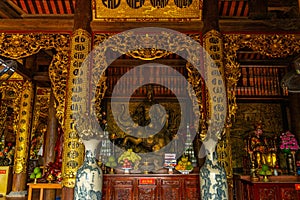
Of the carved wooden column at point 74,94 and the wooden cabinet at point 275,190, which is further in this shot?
the wooden cabinet at point 275,190

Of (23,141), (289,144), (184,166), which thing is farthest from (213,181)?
(23,141)

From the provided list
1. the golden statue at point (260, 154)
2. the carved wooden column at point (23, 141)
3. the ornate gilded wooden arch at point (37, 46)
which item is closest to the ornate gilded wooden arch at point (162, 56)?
the ornate gilded wooden arch at point (37, 46)

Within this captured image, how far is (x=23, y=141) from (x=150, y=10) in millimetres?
3915

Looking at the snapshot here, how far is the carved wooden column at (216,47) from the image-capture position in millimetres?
3107

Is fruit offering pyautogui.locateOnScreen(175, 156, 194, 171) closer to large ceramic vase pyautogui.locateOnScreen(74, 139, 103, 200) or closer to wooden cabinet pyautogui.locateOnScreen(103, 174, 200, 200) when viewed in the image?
wooden cabinet pyautogui.locateOnScreen(103, 174, 200, 200)

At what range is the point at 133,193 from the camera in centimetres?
329

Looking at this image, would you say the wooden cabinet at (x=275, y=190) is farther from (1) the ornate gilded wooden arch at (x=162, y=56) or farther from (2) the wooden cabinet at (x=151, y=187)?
(1) the ornate gilded wooden arch at (x=162, y=56)

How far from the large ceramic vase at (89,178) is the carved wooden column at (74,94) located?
0.56 feet

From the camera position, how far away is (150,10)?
11.9 ft

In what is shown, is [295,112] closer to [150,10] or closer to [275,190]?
[275,190]

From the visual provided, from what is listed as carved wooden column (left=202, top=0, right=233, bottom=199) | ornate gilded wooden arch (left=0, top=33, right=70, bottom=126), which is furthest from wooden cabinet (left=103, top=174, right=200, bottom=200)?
ornate gilded wooden arch (left=0, top=33, right=70, bottom=126)

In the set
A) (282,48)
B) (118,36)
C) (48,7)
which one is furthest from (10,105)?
(282,48)

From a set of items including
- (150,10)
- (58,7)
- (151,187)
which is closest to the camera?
(151,187)

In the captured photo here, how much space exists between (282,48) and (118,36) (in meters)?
2.28
